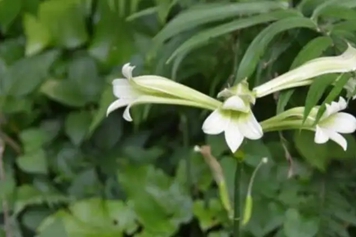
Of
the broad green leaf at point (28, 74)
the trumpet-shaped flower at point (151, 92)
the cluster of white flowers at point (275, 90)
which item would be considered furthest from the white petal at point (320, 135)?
the broad green leaf at point (28, 74)

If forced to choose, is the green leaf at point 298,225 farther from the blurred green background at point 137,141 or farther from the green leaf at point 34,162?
the green leaf at point 34,162

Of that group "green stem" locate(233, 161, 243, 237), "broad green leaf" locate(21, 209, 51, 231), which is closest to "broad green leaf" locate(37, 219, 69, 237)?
"broad green leaf" locate(21, 209, 51, 231)

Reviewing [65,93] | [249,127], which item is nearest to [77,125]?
[65,93]

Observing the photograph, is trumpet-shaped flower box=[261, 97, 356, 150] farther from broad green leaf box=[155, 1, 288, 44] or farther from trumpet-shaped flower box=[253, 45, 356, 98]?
broad green leaf box=[155, 1, 288, 44]

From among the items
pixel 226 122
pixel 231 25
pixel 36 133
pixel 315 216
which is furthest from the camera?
pixel 36 133

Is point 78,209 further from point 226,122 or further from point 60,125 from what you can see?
point 226,122

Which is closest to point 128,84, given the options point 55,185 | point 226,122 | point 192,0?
point 226,122

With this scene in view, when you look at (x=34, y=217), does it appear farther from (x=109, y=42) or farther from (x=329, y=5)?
(x=329, y=5)
